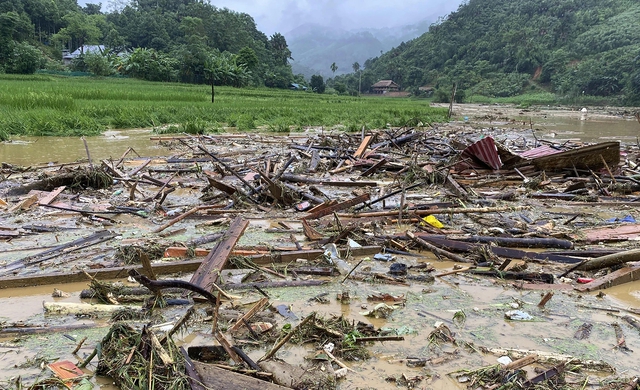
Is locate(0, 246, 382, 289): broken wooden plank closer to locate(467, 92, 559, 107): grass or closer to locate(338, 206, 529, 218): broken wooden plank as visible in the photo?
locate(338, 206, 529, 218): broken wooden plank

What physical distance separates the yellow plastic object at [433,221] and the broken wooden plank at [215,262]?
2691 mm

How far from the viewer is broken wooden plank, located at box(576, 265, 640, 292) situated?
149 inches

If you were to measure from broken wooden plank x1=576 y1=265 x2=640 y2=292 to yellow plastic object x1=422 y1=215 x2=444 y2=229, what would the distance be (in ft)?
6.70

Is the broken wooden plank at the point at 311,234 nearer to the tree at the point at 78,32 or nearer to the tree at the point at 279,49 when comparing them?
the tree at the point at 78,32

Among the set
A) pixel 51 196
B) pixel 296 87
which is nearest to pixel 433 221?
pixel 51 196

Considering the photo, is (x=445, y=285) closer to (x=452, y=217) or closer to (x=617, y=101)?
(x=452, y=217)

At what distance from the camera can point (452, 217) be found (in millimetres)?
6059

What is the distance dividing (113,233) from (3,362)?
2.67 metres

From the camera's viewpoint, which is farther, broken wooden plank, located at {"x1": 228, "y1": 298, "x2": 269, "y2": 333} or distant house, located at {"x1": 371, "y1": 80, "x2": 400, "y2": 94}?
distant house, located at {"x1": 371, "y1": 80, "x2": 400, "y2": 94}

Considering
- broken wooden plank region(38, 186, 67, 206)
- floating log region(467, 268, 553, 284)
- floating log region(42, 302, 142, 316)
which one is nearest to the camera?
floating log region(42, 302, 142, 316)

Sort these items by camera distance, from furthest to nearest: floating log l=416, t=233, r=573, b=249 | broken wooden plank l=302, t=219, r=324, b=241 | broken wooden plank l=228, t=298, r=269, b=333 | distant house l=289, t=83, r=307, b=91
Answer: distant house l=289, t=83, r=307, b=91 < broken wooden plank l=302, t=219, r=324, b=241 < floating log l=416, t=233, r=573, b=249 < broken wooden plank l=228, t=298, r=269, b=333

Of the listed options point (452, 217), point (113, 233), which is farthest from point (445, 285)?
point (113, 233)

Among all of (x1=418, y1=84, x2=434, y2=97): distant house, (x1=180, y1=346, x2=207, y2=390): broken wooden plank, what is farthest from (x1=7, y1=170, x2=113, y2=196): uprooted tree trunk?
(x1=418, y1=84, x2=434, y2=97): distant house

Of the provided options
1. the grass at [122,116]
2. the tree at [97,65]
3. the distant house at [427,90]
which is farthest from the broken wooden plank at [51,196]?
the distant house at [427,90]
